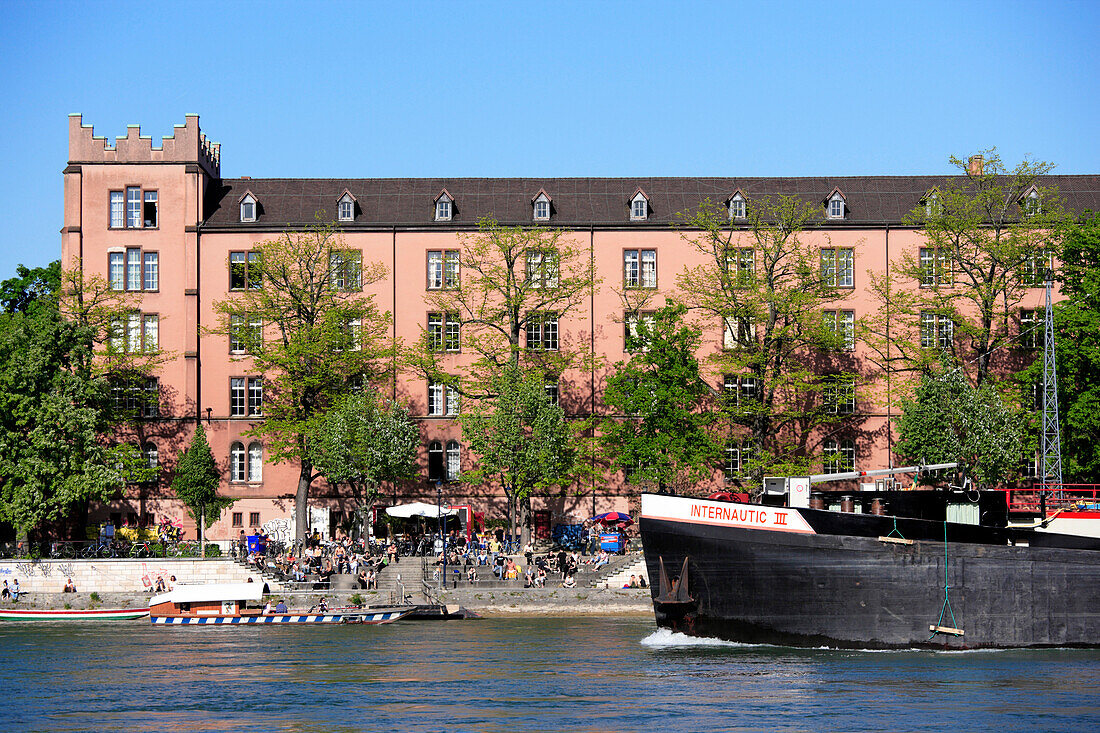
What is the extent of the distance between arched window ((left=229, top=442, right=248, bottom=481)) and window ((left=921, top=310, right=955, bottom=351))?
1555 inches

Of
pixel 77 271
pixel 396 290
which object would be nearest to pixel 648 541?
pixel 396 290

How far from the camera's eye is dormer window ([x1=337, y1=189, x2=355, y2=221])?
84.6m

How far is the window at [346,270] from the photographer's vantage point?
267 feet

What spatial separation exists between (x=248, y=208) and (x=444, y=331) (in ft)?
46.1

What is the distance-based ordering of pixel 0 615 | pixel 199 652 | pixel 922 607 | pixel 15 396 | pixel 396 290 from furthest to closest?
pixel 396 290 < pixel 15 396 < pixel 0 615 < pixel 199 652 < pixel 922 607

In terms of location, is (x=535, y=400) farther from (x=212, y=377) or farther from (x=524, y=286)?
(x=212, y=377)

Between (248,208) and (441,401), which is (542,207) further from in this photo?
(248,208)

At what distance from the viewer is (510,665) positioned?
1789 inches

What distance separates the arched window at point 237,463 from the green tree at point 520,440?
14.5 metres

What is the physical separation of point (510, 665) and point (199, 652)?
12863mm

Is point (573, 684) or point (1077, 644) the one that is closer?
point (573, 684)

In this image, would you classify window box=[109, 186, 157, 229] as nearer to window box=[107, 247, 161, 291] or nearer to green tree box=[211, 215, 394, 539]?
window box=[107, 247, 161, 291]

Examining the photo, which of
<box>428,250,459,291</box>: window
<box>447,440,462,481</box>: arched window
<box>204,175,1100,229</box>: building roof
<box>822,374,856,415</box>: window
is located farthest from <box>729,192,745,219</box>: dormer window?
<box>447,440,462,481</box>: arched window

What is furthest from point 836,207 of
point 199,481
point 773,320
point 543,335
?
point 199,481
